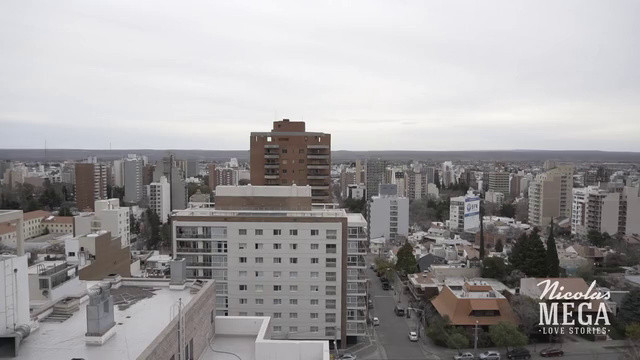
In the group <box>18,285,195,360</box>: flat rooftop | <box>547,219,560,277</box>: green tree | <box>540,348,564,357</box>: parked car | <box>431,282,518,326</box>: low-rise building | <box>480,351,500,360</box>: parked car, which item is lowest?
<box>540,348,564,357</box>: parked car

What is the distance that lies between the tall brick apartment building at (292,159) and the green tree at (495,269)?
23.1ft

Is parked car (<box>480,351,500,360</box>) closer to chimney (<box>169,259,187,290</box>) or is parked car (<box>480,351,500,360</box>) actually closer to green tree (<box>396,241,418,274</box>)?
green tree (<box>396,241,418,274</box>)

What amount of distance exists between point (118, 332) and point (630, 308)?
1525 cm

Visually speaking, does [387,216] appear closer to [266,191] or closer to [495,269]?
[495,269]

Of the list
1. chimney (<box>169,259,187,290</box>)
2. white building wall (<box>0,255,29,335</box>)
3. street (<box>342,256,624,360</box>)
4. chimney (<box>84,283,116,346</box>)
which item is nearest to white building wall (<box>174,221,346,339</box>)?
street (<box>342,256,624,360</box>)

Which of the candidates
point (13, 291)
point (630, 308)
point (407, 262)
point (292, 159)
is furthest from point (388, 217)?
point (13, 291)

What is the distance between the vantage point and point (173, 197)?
128ft

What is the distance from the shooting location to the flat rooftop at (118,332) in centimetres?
394

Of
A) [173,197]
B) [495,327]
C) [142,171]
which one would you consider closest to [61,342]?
[495,327]

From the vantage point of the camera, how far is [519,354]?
12.5 m

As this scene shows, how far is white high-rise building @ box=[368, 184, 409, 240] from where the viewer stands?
30.2 metres

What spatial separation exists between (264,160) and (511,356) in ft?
39.9

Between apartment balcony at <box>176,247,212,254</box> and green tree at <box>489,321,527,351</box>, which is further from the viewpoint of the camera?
apartment balcony at <box>176,247,212,254</box>

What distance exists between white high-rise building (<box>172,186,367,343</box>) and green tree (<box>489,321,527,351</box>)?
3.86 m
